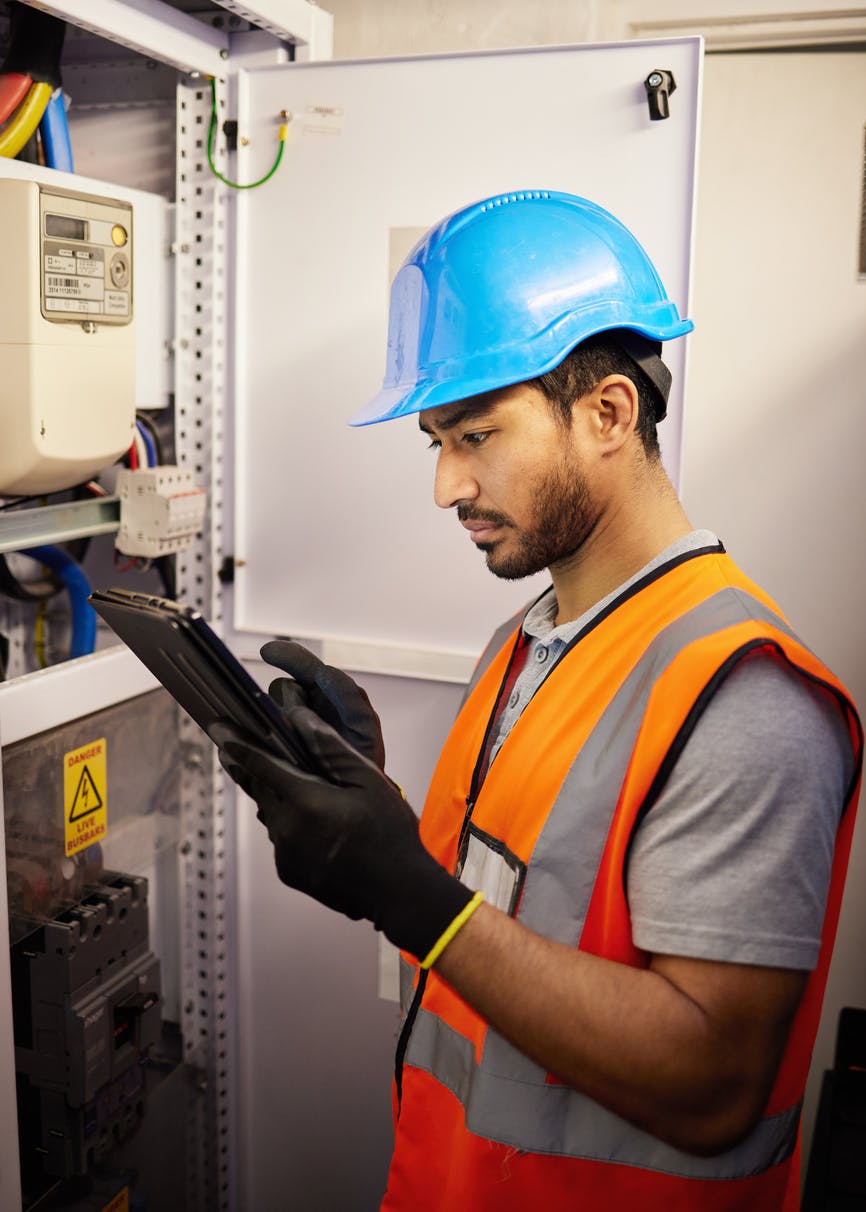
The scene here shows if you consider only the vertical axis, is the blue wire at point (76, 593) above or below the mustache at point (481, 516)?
below

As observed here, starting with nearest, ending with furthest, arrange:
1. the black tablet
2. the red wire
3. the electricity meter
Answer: the black tablet → the electricity meter → the red wire

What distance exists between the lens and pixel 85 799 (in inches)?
63.2

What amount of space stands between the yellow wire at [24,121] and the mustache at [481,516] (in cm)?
91

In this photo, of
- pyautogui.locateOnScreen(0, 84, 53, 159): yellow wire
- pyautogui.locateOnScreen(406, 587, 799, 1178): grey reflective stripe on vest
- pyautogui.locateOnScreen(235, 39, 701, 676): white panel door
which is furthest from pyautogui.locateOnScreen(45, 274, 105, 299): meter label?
pyautogui.locateOnScreen(406, 587, 799, 1178): grey reflective stripe on vest

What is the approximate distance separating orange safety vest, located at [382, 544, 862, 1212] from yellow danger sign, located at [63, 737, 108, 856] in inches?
29.3

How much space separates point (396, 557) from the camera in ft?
5.79

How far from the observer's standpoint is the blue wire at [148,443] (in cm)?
181

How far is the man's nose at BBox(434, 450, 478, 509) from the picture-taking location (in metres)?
1.15

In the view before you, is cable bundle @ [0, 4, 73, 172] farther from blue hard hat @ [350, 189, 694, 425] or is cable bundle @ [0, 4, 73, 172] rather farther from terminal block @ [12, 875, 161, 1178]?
terminal block @ [12, 875, 161, 1178]

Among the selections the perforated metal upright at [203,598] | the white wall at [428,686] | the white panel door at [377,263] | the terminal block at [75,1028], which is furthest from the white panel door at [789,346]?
the terminal block at [75,1028]

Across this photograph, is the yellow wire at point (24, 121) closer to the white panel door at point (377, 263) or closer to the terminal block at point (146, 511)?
the white panel door at point (377, 263)

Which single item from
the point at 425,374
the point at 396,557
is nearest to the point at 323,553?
the point at 396,557

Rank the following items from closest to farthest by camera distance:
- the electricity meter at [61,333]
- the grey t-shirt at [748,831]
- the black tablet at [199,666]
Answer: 1. the grey t-shirt at [748,831]
2. the black tablet at [199,666]
3. the electricity meter at [61,333]

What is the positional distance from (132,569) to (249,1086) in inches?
41.5
